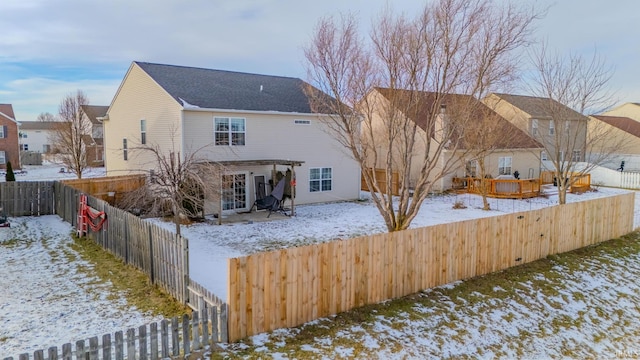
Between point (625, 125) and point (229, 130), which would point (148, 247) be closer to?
point (229, 130)

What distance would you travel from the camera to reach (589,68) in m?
13.8

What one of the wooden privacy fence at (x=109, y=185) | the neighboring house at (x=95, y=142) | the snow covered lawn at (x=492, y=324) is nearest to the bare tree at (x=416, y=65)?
the snow covered lawn at (x=492, y=324)

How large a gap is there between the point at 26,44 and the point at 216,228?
1626 cm

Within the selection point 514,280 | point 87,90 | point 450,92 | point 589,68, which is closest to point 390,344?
point 514,280

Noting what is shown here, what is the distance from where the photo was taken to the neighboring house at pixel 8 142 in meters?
40.5

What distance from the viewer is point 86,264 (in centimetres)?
1038

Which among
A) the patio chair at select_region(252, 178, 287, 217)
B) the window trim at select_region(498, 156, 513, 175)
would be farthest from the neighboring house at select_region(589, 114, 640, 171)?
the patio chair at select_region(252, 178, 287, 217)

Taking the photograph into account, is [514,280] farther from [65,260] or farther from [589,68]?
[65,260]

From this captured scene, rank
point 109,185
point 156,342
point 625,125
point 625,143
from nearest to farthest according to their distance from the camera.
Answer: point 156,342 → point 109,185 → point 625,143 → point 625,125

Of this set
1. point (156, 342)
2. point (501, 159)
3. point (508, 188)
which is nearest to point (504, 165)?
point (501, 159)

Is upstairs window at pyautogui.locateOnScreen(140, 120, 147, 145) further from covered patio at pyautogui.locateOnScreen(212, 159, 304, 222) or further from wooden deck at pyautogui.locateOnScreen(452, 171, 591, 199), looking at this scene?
wooden deck at pyautogui.locateOnScreen(452, 171, 591, 199)

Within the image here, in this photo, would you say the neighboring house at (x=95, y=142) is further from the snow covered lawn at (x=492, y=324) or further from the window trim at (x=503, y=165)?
the snow covered lawn at (x=492, y=324)

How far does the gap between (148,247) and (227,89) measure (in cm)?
1177

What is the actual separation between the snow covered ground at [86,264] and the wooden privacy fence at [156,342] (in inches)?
30.2
